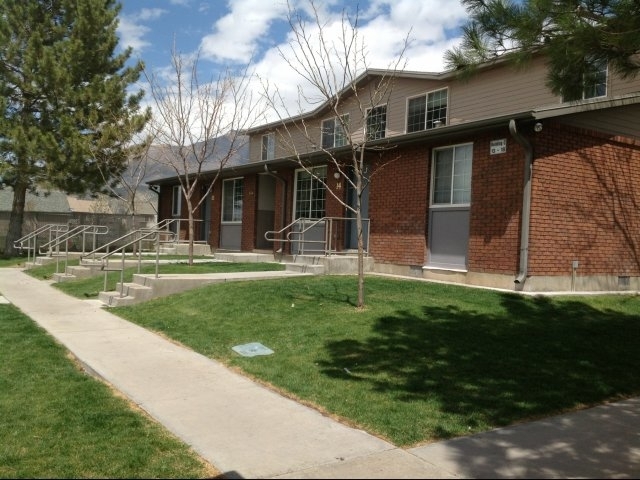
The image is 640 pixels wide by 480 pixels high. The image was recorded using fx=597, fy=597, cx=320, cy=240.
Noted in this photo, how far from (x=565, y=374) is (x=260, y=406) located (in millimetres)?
3312

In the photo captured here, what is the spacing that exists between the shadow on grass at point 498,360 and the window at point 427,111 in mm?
9495

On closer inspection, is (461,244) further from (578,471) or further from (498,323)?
(578,471)

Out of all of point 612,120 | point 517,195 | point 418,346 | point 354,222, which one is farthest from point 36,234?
point 612,120

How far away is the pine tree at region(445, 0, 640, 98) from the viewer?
18.6 ft

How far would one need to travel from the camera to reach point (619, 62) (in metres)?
6.05

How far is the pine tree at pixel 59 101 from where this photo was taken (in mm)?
23828

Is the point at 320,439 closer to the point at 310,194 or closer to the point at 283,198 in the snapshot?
the point at 310,194

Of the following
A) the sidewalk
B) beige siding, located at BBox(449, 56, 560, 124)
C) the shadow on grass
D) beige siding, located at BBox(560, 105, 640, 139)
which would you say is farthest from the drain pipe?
the sidewalk

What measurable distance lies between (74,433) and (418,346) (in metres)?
3.96

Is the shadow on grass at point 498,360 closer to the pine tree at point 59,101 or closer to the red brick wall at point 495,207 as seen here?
the red brick wall at point 495,207

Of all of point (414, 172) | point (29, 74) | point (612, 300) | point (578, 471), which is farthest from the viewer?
point (29, 74)

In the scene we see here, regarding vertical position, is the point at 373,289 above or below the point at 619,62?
below

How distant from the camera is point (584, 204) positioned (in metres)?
11.6

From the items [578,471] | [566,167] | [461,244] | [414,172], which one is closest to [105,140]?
[414,172]
